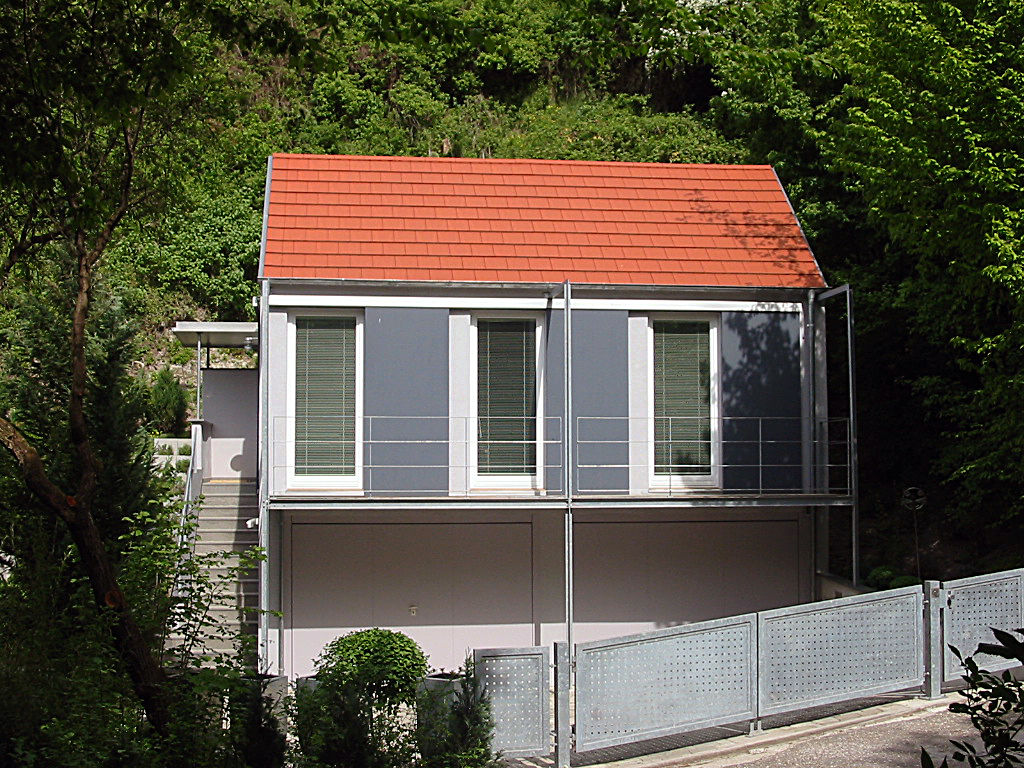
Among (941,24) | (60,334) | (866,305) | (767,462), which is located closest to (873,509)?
(866,305)

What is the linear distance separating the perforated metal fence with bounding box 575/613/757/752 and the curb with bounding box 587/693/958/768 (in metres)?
0.22

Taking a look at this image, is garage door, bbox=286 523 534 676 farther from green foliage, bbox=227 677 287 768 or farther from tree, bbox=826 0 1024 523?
green foliage, bbox=227 677 287 768

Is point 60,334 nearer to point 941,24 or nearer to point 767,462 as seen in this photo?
point 767,462

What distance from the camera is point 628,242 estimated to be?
17.0 metres

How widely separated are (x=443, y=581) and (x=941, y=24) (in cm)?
973

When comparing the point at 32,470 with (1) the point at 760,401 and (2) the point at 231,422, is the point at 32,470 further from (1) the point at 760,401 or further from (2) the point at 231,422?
(2) the point at 231,422

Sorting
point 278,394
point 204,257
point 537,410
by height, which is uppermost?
point 204,257

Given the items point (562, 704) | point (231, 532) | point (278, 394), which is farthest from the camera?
point (231, 532)

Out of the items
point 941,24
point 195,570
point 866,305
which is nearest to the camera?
point 195,570

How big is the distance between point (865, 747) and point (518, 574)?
20.1 feet

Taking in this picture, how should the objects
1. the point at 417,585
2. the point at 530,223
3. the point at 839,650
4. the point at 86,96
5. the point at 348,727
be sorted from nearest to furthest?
the point at 348,727 < the point at 86,96 < the point at 839,650 < the point at 417,585 < the point at 530,223

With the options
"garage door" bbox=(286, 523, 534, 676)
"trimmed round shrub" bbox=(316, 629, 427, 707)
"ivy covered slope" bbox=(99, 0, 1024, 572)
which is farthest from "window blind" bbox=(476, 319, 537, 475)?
"ivy covered slope" bbox=(99, 0, 1024, 572)

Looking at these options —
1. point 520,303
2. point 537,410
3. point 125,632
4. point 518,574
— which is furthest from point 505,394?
point 125,632

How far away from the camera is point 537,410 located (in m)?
16.0
